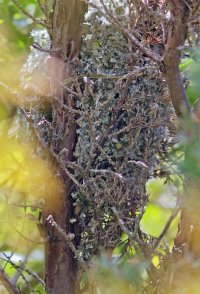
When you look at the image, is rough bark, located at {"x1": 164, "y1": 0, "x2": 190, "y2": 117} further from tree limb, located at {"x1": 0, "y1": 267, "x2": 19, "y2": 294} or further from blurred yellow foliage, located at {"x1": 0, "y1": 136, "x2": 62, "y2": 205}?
tree limb, located at {"x1": 0, "y1": 267, "x2": 19, "y2": 294}

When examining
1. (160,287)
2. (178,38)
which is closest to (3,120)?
(160,287)

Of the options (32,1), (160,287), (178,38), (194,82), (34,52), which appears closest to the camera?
(194,82)

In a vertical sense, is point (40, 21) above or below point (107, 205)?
above

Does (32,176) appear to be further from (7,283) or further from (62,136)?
(7,283)

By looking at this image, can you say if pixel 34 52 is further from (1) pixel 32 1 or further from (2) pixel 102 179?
(1) pixel 32 1

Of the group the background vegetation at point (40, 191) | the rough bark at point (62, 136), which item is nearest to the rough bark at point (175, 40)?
the background vegetation at point (40, 191)

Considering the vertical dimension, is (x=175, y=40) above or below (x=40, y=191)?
below

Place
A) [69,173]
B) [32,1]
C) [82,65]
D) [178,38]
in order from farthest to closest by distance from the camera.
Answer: [32,1]
[82,65]
[69,173]
[178,38]

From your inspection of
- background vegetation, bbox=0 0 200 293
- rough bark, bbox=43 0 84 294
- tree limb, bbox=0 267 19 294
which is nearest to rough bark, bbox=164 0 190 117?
background vegetation, bbox=0 0 200 293

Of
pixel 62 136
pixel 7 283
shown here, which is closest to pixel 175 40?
pixel 62 136
